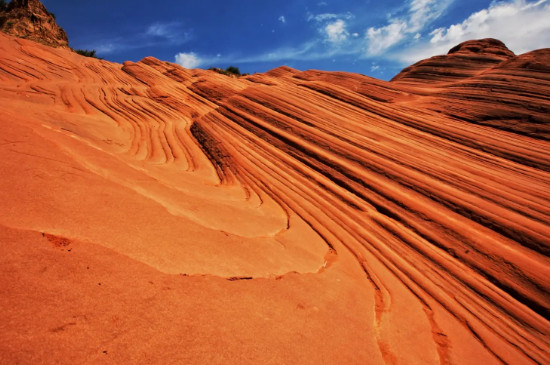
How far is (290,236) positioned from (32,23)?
35142mm

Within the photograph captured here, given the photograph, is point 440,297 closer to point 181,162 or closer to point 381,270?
point 381,270

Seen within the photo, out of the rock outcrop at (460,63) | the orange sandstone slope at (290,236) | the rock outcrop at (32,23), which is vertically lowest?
the orange sandstone slope at (290,236)

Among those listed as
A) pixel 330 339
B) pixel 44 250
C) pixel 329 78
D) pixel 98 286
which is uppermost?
pixel 329 78

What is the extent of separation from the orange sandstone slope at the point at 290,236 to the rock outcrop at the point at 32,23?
20.4 meters

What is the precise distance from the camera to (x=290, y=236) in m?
4.40

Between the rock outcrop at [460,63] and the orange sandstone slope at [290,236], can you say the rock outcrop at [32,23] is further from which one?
the rock outcrop at [460,63]

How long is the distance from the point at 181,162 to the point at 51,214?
5541mm

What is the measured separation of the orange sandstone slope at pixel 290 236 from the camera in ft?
6.03

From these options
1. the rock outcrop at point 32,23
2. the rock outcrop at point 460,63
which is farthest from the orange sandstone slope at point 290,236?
the rock outcrop at point 32,23

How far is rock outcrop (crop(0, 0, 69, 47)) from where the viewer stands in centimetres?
2294

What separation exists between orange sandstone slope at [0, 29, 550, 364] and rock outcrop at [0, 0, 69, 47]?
20.4 meters

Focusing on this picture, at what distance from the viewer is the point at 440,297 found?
3965 mm

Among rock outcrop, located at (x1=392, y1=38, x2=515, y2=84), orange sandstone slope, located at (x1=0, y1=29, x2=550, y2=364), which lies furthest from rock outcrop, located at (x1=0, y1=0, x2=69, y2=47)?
rock outcrop, located at (x1=392, y1=38, x2=515, y2=84)

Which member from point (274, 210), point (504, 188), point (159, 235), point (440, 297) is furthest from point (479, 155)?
point (159, 235)
